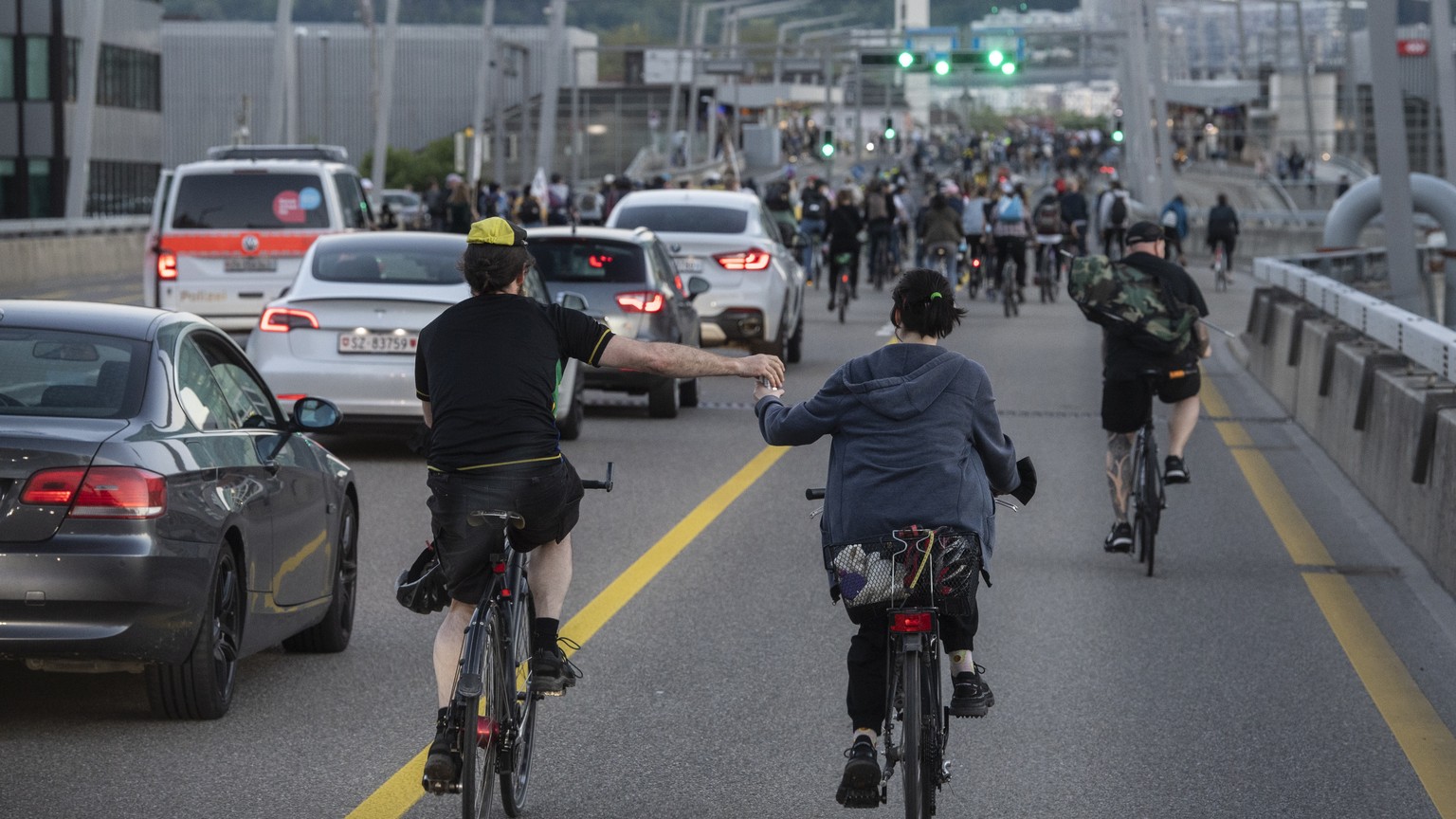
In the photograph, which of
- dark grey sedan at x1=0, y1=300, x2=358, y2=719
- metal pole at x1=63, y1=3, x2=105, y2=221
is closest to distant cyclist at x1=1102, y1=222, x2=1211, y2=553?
dark grey sedan at x1=0, y1=300, x2=358, y2=719

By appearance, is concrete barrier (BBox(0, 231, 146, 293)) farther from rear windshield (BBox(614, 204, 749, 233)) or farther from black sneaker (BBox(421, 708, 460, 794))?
black sneaker (BBox(421, 708, 460, 794))

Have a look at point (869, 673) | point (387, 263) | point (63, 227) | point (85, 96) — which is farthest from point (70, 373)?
point (63, 227)

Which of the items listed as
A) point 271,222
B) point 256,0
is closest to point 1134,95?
point 271,222

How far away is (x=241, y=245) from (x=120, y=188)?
68.6 metres

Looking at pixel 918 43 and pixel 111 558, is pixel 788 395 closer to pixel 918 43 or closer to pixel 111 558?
pixel 111 558

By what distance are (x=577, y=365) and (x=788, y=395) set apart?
3812mm

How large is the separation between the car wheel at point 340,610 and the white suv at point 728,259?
13022 mm

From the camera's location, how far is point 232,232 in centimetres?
2273

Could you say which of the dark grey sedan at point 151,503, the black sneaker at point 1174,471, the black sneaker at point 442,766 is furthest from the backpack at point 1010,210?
the black sneaker at point 442,766

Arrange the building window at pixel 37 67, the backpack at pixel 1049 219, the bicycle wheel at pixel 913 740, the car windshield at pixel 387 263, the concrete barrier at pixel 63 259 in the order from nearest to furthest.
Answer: the bicycle wheel at pixel 913 740, the car windshield at pixel 387 263, the backpack at pixel 1049 219, the concrete barrier at pixel 63 259, the building window at pixel 37 67

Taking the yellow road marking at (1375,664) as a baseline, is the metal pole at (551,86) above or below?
above

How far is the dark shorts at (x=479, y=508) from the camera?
583 cm

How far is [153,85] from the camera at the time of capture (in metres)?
92.7

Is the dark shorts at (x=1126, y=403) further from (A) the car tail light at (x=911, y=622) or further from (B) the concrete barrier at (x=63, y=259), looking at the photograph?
(B) the concrete barrier at (x=63, y=259)
